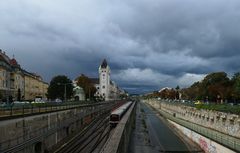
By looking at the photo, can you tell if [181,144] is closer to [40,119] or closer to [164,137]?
[164,137]

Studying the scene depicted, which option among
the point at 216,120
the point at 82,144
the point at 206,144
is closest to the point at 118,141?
the point at 82,144

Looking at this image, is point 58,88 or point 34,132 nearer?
point 34,132

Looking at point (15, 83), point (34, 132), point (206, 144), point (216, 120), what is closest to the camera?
point (34, 132)

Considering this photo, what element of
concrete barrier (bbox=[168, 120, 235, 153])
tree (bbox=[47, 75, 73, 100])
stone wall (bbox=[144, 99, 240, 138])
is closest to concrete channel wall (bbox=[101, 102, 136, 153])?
concrete barrier (bbox=[168, 120, 235, 153])

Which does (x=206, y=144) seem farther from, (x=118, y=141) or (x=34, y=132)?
(x=118, y=141)

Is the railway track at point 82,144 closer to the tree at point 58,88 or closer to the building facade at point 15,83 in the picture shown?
the building facade at point 15,83

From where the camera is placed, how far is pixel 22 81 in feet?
461

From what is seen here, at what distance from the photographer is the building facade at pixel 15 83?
346ft

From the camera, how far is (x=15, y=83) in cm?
12700

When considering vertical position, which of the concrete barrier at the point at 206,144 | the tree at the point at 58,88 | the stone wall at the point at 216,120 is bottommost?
the concrete barrier at the point at 206,144

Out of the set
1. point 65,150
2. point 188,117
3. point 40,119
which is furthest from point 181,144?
point 188,117

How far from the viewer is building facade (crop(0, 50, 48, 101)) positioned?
346 feet

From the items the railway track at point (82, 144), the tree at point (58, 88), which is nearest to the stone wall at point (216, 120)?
the railway track at point (82, 144)

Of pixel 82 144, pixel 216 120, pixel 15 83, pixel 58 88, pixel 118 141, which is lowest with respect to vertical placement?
pixel 82 144
